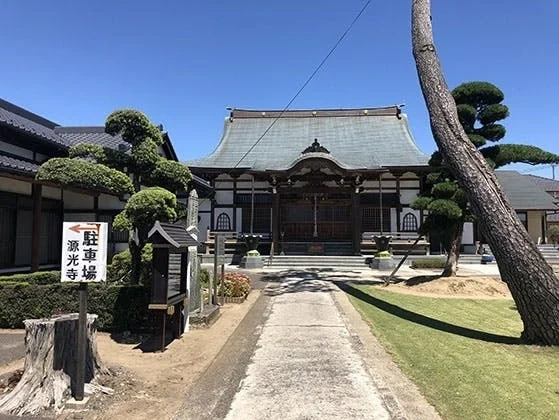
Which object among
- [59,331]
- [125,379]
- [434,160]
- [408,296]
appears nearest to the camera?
[59,331]

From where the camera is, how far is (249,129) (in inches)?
1206

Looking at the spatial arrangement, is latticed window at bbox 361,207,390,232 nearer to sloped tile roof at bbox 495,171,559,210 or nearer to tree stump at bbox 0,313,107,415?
sloped tile roof at bbox 495,171,559,210

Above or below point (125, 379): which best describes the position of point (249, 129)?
above

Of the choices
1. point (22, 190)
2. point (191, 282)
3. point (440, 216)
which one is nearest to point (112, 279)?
point (191, 282)

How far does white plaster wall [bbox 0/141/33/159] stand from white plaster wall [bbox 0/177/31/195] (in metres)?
0.88

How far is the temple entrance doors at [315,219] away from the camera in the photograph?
24281 mm

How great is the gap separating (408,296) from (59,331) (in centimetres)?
1004

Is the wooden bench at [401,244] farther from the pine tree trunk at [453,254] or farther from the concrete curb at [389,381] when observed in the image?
the concrete curb at [389,381]

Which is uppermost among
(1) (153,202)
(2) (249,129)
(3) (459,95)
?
(2) (249,129)

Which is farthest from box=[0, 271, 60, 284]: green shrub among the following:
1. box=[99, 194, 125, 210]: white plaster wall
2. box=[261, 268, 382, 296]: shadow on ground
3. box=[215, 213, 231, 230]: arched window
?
box=[215, 213, 231, 230]: arched window

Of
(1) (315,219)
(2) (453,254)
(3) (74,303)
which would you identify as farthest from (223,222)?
(3) (74,303)

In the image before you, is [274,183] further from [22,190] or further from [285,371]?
[285,371]

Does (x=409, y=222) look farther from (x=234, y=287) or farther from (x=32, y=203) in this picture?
(x=32, y=203)

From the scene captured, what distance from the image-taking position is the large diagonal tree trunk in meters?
7.07
